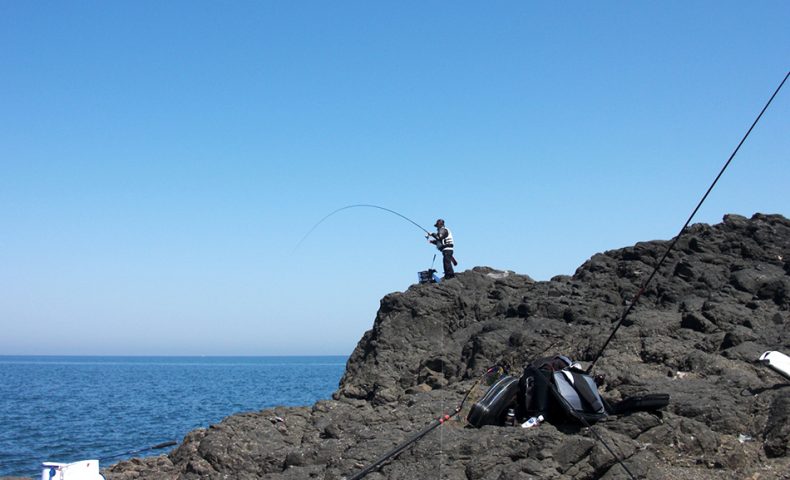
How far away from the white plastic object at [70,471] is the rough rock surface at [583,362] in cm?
170

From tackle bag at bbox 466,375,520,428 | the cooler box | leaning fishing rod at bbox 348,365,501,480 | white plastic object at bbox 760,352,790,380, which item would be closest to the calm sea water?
the cooler box

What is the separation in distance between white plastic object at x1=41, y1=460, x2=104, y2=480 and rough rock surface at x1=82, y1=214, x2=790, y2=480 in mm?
1696

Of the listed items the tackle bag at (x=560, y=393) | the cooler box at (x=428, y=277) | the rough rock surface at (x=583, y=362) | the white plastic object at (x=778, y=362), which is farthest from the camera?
the cooler box at (x=428, y=277)

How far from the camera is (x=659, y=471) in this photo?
951 cm

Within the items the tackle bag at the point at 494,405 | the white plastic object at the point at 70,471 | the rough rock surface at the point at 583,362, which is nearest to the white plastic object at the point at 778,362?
the rough rock surface at the point at 583,362

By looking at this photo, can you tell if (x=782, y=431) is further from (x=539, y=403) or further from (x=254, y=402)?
(x=254, y=402)

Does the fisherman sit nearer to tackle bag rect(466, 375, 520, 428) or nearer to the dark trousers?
the dark trousers

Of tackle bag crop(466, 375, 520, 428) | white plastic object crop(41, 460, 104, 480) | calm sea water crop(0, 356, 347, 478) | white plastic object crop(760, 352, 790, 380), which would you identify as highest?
white plastic object crop(760, 352, 790, 380)

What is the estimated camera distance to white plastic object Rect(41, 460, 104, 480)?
10.2 metres

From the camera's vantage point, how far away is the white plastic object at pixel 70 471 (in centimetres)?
1020

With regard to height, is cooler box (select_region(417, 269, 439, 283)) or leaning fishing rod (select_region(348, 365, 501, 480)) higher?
cooler box (select_region(417, 269, 439, 283))

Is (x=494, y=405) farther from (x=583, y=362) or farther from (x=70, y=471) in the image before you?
(x=70, y=471)

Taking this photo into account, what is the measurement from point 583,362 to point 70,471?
821cm

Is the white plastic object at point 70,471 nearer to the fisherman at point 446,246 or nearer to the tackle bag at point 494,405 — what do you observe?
the tackle bag at point 494,405
